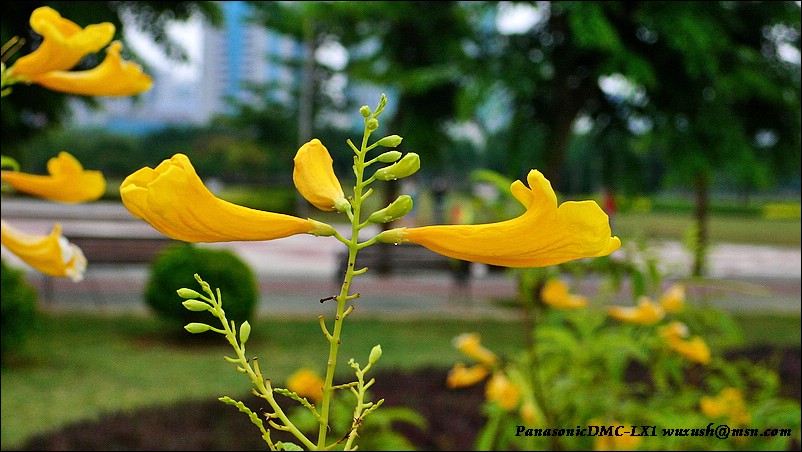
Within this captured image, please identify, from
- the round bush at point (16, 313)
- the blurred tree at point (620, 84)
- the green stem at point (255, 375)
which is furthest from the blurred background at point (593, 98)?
the green stem at point (255, 375)

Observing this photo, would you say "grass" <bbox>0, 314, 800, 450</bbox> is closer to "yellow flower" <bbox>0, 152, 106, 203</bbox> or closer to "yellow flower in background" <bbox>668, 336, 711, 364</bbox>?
"yellow flower in background" <bbox>668, 336, 711, 364</bbox>

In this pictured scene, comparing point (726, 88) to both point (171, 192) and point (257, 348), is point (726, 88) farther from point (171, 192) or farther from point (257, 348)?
point (171, 192)

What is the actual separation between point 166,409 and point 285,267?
11399 millimetres

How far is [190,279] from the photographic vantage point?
20.9 ft

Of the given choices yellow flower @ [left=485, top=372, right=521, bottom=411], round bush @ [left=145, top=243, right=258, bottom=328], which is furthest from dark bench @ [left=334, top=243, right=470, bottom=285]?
yellow flower @ [left=485, top=372, right=521, bottom=411]

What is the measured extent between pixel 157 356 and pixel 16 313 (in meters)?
1.38

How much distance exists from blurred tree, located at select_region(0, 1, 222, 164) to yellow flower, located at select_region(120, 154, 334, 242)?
477 centimetres

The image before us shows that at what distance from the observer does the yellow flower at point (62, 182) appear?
1.21 metres

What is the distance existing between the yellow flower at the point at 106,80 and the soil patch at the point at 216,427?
6.38ft

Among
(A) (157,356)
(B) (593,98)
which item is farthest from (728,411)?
(B) (593,98)

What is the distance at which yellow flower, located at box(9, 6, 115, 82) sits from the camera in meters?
1.04

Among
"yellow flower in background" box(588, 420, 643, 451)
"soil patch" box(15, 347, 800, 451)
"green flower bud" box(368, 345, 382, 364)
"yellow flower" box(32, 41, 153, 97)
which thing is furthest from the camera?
"soil patch" box(15, 347, 800, 451)

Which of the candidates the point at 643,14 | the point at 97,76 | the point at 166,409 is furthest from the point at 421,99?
the point at 97,76

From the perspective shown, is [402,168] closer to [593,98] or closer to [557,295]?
[557,295]
